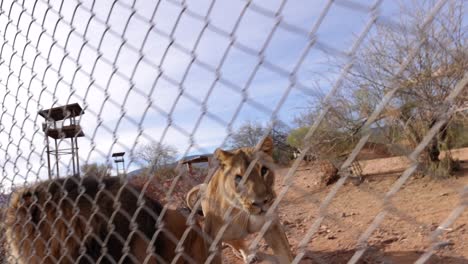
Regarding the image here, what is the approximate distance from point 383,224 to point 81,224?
5.64 m

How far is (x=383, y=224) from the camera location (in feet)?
23.7

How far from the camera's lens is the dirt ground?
588cm

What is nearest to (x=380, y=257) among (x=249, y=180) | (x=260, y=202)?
(x=260, y=202)

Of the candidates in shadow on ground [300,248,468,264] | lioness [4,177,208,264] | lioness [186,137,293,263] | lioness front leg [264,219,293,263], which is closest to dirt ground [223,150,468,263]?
shadow on ground [300,248,468,264]

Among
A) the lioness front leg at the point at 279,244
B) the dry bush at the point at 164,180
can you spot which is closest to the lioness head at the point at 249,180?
the dry bush at the point at 164,180

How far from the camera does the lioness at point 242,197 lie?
307cm

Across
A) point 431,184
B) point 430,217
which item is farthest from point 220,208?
point 431,184

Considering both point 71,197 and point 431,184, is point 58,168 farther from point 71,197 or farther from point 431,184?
point 431,184

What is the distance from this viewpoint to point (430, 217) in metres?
7.48

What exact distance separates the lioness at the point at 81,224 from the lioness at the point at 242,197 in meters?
0.44

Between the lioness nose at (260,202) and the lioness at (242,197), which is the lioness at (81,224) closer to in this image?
the lioness at (242,197)

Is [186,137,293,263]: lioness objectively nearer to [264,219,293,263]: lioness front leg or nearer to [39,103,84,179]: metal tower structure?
[264,219,293,263]: lioness front leg

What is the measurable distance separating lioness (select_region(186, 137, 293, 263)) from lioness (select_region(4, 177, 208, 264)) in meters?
0.44

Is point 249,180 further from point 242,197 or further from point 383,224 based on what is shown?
point 383,224
